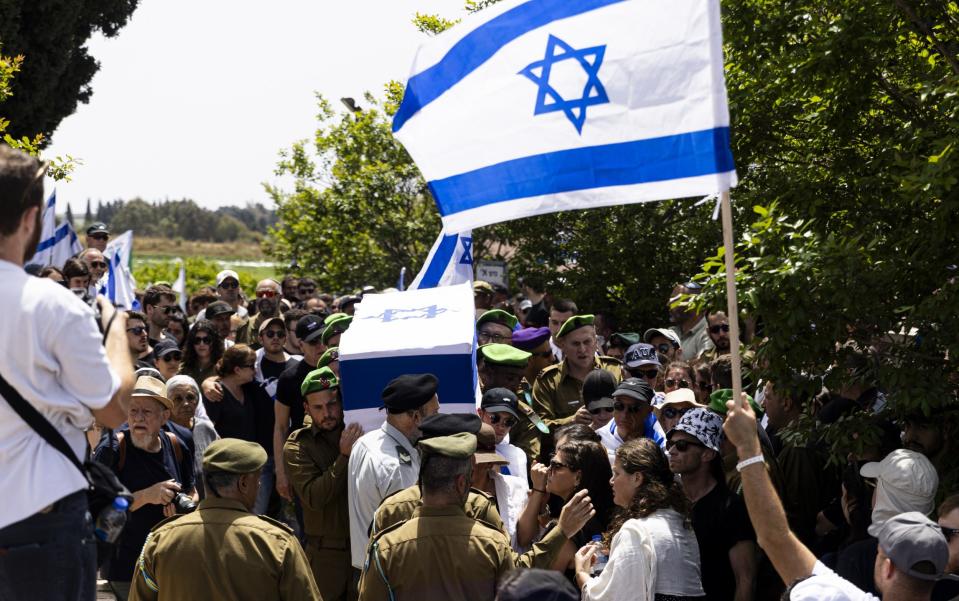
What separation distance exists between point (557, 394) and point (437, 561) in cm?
444

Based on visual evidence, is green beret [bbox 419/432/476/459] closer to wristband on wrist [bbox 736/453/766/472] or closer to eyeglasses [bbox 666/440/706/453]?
wristband on wrist [bbox 736/453/766/472]

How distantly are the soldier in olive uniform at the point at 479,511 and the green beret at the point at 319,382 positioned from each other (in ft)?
6.16

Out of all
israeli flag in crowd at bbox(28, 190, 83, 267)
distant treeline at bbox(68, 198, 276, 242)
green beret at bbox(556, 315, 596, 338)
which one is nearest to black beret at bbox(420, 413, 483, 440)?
green beret at bbox(556, 315, 596, 338)

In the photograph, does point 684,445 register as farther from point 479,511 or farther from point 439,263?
point 439,263

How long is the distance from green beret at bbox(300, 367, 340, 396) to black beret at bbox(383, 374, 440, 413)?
103cm

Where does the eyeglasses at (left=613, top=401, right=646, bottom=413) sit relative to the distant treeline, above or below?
below

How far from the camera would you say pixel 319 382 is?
24.8 feet

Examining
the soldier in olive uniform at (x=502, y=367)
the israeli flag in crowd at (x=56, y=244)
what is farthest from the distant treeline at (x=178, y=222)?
the soldier in olive uniform at (x=502, y=367)

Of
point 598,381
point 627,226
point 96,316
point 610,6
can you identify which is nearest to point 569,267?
point 627,226

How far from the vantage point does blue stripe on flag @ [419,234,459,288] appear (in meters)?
9.10

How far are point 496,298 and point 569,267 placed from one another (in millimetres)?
2184

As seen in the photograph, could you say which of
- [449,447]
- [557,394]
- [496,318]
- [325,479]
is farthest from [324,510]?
[496,318]

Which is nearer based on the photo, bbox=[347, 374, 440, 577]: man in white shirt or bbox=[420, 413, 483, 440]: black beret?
bbox=[420, 413, 483, 440]: black beret

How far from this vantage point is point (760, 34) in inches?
296
